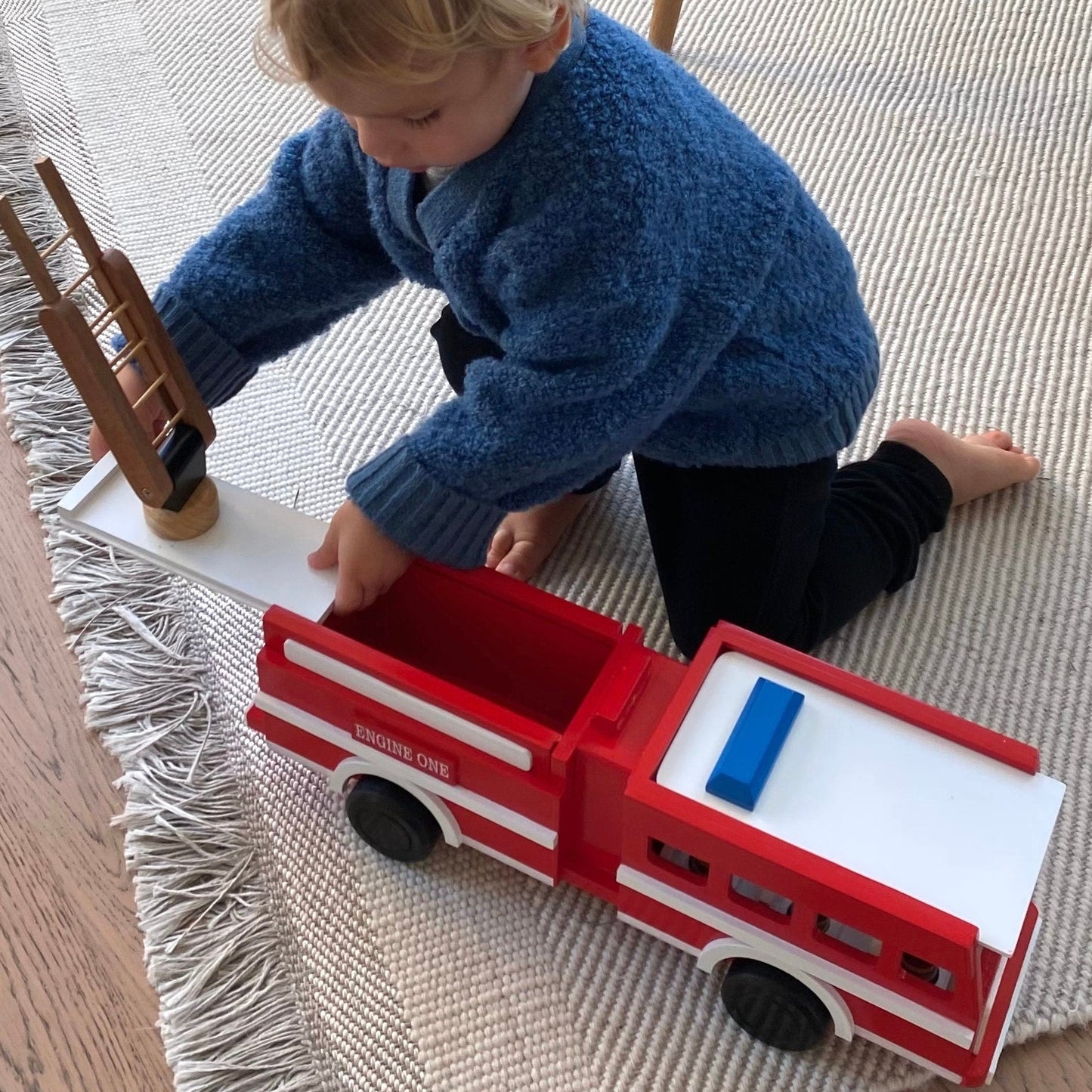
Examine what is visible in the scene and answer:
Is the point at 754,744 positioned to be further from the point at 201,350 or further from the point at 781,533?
the point at 201,350

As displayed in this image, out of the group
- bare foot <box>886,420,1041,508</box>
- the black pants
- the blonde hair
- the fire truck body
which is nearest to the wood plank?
the fire truck body

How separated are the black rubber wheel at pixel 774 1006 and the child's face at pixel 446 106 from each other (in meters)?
0.46

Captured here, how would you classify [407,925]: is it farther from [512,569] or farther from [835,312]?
[835,312]

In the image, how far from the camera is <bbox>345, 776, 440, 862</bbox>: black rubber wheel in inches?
27.2

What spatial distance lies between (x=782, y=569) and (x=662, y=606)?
12 centimetres

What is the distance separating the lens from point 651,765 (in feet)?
1.88

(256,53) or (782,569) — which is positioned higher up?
(256,53)

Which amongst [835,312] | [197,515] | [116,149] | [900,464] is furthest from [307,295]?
[116,149]

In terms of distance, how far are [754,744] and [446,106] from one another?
34cm

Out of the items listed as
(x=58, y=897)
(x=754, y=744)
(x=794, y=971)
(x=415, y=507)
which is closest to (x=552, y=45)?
(x=415, y=507)

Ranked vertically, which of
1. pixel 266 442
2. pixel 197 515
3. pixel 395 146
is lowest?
pixel 266 442

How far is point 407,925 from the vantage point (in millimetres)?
720

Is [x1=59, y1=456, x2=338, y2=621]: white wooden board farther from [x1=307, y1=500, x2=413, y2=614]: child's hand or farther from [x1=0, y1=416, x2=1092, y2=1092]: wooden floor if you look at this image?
[x1=0, y1=416, x2=1092, y2=1092]: wooden floor

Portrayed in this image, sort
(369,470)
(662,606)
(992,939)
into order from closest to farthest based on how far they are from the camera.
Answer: (992,939), (369,470), (662,606)
